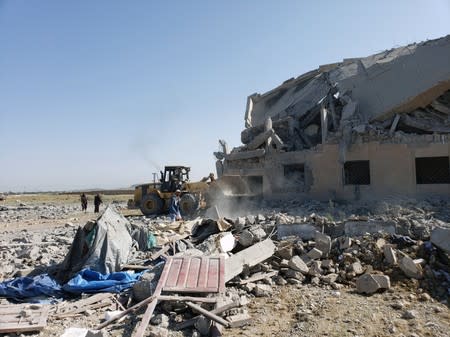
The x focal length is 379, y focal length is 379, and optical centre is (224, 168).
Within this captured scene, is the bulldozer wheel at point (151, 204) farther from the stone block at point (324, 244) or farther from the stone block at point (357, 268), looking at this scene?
the stone block at point (357, 268)

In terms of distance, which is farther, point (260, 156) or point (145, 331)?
point (260, 156)

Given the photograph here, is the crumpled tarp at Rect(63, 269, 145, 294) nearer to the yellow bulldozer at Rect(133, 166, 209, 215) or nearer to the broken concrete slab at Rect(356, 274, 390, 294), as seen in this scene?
the broken concrete slab at Rect(356, 274, 390, 294)

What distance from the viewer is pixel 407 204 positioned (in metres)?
11.3

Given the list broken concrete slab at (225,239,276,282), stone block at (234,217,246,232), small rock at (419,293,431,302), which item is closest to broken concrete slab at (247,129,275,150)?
stone block at (234,217,246,232)

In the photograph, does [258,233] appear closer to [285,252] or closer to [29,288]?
[285,252]

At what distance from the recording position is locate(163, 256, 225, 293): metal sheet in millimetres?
4805

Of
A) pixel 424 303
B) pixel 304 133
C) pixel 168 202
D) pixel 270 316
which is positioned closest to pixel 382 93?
pixel 304 133

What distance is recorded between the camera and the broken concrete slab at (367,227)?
6992 millimetres

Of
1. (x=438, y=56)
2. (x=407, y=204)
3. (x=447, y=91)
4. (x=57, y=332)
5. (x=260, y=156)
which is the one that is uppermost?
(x=438, y=56)

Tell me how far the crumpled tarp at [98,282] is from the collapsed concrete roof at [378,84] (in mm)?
10847

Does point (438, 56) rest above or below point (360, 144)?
above

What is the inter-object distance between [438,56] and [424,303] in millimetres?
11390

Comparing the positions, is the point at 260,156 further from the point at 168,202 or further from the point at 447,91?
the point at 447,91

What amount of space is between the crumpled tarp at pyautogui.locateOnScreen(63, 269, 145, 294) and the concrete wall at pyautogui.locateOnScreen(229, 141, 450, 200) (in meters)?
9.42
